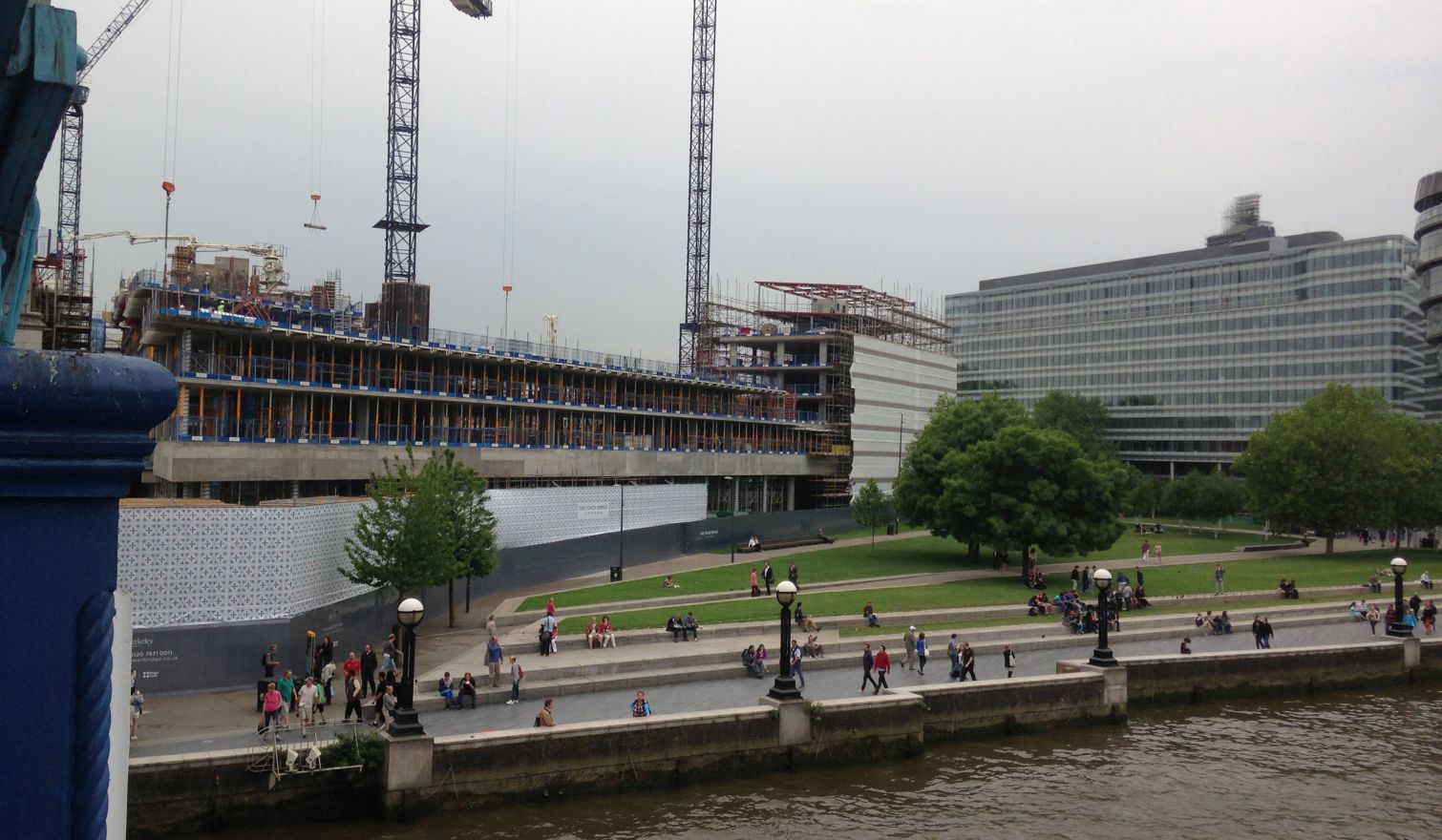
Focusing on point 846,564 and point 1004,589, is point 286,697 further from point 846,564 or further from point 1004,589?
point 846,564

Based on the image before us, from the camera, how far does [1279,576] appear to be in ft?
167

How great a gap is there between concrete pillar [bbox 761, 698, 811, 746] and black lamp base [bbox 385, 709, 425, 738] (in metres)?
8.16

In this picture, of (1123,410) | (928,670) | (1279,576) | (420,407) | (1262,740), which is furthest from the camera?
(1123,410)

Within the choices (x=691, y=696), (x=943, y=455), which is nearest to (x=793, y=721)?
(x=691, y=696)

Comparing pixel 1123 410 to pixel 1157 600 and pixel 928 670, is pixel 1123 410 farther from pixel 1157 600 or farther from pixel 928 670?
pixel 928 670

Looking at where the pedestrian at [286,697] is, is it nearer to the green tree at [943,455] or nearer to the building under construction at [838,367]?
the green tree at [943,455]

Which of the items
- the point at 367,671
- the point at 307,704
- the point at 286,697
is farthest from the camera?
the point at 367,671

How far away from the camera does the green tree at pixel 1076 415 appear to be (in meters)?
109

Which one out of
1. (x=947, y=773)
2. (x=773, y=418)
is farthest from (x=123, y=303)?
(x=947, y=773)

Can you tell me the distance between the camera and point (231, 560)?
26.6 metres

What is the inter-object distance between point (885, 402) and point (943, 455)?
38444 mm

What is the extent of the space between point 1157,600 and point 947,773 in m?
23.2

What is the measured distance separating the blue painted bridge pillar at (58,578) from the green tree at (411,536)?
97.6ft

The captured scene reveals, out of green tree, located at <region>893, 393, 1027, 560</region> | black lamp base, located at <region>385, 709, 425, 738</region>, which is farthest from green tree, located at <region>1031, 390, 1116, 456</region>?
black lamp base, located at <region>385, 709, 425, 738</region>
